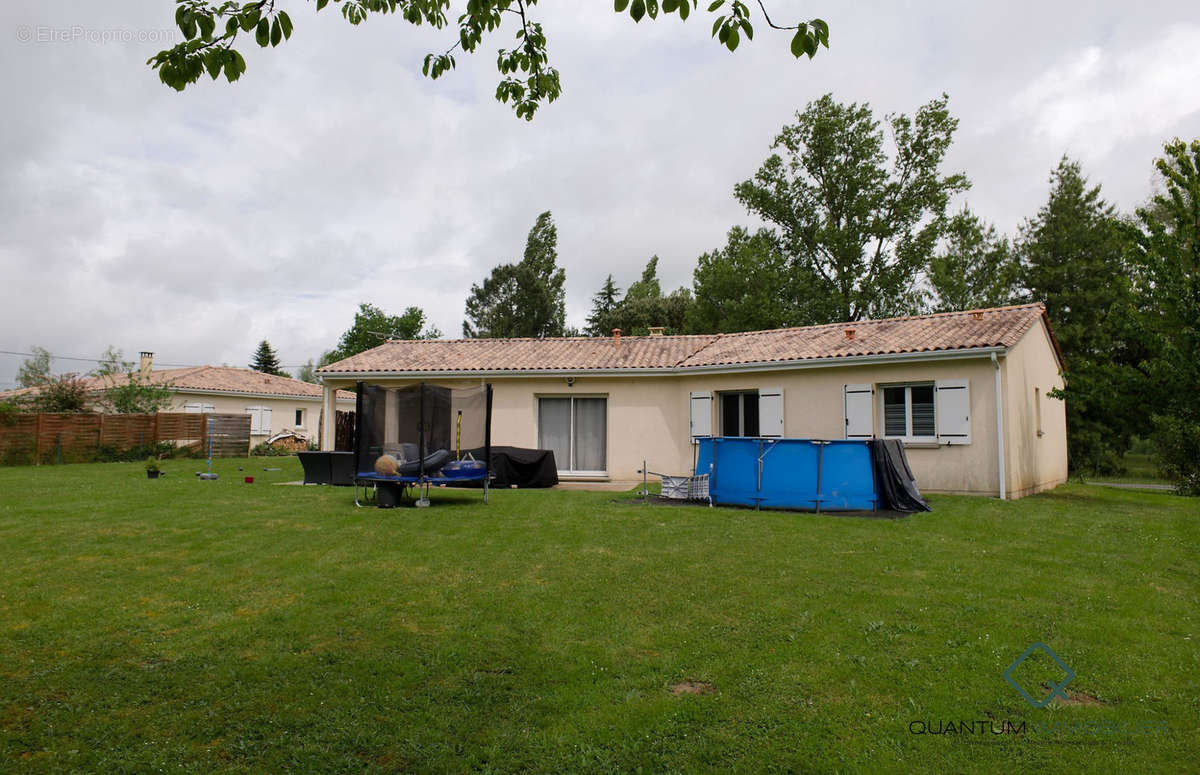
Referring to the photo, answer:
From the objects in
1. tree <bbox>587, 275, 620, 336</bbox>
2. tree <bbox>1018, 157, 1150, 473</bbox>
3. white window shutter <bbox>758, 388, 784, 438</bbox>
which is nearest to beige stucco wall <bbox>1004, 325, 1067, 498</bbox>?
white window shutter <bbox>758, 388, 784, 438</bbox>

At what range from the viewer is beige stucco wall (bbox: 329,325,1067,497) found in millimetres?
11859

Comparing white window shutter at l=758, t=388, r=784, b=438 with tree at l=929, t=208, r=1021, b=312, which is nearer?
white window shutter at l=758, t=388, r=784, b=438

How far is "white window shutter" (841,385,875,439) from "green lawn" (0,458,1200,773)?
15.3ft

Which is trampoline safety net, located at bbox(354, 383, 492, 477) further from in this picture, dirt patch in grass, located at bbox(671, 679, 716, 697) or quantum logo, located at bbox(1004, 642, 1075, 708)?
quantum logo, located at bbox(1004, 642, 1075, 708)

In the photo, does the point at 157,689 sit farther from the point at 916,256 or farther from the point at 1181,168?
the point at 916,256

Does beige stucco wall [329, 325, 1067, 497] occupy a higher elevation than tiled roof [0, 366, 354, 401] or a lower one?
lower

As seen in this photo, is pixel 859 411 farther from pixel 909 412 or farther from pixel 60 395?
pixel 60 395

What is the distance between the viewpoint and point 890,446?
402 inches

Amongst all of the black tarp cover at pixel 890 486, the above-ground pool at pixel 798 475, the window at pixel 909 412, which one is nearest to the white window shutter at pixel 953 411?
the window at pixel 909 412

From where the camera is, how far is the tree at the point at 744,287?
92.6ft

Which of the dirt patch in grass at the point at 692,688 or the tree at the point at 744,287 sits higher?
the tree at the point at 744,287

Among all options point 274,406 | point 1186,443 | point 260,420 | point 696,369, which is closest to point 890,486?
point 1186,443

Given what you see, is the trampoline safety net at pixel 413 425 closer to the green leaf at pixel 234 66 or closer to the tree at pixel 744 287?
the green leaf at pixel 234 66

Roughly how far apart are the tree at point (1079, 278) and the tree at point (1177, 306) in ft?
43.5
